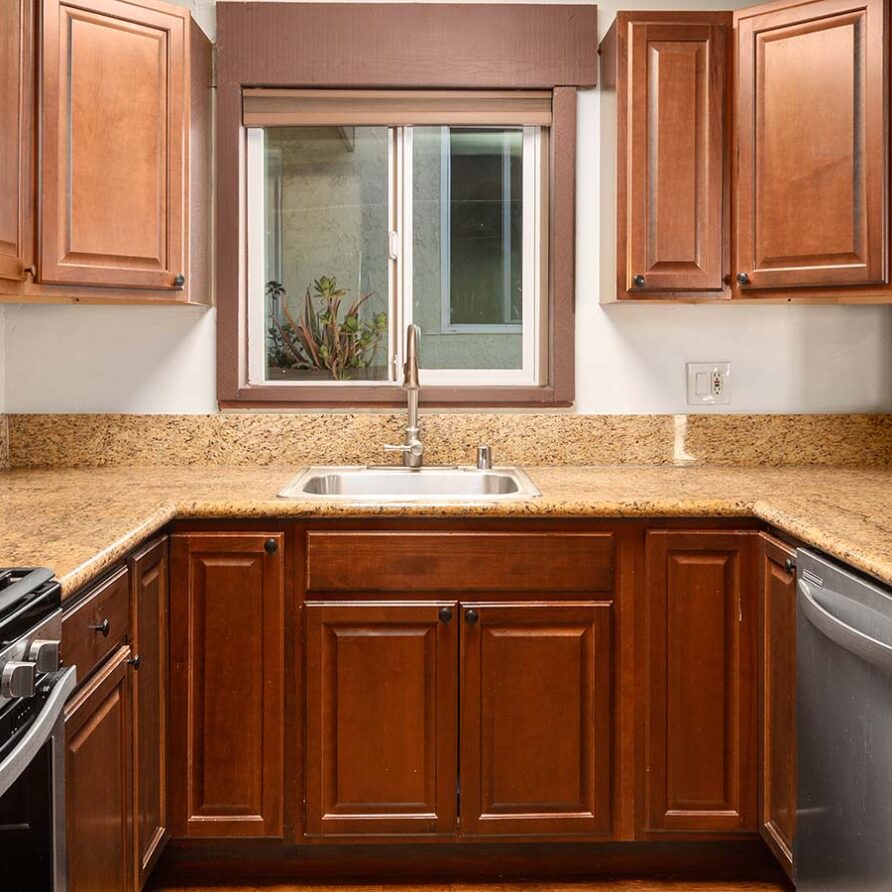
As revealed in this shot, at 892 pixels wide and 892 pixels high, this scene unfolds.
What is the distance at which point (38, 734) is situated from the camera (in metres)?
1.14

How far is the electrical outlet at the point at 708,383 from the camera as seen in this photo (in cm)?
269

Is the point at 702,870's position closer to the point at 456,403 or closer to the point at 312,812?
the point at 312,812

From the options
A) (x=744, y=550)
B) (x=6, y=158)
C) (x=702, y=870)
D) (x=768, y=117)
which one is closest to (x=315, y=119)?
(x=6, y=158)

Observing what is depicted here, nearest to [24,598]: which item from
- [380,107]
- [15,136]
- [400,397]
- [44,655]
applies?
[44,655]

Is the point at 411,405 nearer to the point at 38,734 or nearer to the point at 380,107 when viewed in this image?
the point at 380,107

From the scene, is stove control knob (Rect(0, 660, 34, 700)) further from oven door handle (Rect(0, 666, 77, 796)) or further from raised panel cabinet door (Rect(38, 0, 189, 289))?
raised panel cabinet door (Rect(38, 0, 189, 289))

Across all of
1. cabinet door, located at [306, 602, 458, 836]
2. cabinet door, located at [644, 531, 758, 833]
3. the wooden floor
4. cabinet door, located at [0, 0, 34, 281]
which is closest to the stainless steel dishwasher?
cabinet door, located at [644, 531, 758, 833]

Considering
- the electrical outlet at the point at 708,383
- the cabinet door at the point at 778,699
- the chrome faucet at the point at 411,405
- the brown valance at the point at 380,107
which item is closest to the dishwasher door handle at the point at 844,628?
the cabinet door at the point at 778,699

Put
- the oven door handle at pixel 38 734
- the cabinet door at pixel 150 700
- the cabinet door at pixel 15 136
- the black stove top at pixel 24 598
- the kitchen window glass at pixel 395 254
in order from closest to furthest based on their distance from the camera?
the oven door handle at pixel 38 734 < the black stove top at pixel 24 598 < the cabinet door at pixel 150 700 < the cabinet door at pixel 15 136 < the kitchen window glass at pixel 395 254

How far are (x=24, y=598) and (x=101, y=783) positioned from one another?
1.67 ft

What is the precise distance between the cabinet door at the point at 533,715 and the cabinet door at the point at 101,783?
0.70 metres

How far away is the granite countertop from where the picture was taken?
61.4 inches

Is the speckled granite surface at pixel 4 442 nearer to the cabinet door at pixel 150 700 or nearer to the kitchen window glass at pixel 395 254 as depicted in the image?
the kitchen window glass at pixel 395 254

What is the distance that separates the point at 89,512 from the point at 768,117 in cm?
178
